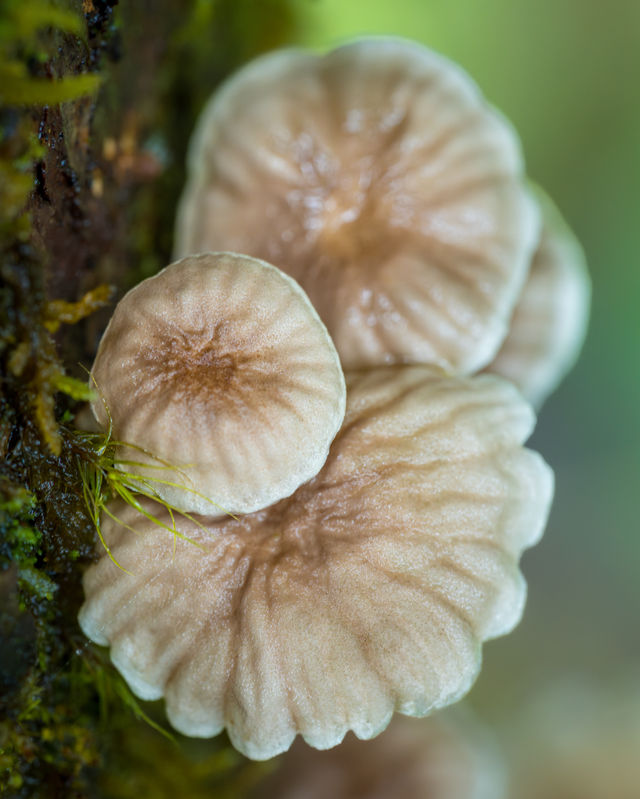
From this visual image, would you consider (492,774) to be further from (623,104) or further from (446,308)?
(623,104)

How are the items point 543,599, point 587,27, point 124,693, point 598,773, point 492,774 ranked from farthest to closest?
point 587,27 < point 543,599 < point 598,773 < point 492,774 < point 124,693

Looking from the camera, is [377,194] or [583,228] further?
[583,228]

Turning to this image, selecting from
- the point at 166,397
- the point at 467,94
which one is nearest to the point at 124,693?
the point at 166,397

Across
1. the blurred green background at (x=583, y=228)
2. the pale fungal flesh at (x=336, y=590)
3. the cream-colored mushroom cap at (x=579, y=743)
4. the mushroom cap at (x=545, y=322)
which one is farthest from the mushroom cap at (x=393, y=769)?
the mushroom cap at (x=545, y=322)

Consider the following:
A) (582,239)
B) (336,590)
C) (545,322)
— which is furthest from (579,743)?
(582,239)

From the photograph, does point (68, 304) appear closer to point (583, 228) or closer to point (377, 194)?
point (377, 194)

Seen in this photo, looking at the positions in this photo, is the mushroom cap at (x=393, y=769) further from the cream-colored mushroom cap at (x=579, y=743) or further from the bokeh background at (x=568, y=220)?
the cream-colored mushroom cap at (x=579, y=743)
